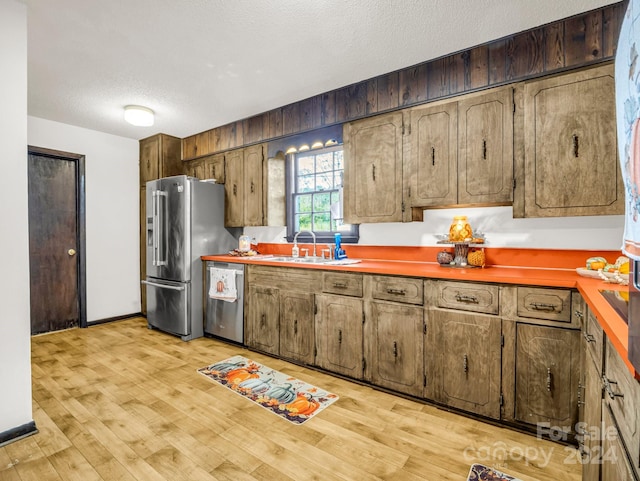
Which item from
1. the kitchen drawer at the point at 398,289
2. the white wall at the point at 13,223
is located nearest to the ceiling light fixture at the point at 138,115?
the white wall at the point at 13,223

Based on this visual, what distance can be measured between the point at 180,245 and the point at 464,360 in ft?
10.3

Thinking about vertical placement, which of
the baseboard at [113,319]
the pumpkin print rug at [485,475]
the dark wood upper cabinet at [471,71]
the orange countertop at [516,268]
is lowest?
the pumpkin print rug at [485,475]

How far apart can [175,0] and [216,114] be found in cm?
189

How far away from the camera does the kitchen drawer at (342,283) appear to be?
263 centimetres

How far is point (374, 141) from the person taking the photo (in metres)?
2.85

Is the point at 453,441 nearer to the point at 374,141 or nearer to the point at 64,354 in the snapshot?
the point at 374,141

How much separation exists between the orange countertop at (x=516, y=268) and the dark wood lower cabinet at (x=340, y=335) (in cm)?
30

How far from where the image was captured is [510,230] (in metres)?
2.50

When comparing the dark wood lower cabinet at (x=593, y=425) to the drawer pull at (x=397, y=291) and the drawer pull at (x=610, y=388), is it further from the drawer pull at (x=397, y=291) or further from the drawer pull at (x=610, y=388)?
the drawer pull at (x=397, y=291)

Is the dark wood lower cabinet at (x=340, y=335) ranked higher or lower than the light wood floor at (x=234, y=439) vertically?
higher

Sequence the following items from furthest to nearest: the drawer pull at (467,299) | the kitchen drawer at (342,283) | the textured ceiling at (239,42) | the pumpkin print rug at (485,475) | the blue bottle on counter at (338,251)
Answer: the blue bottle on counter at (338,251)
the kitchen drawer at (342,283)
the drawer pull at (467,299)
the textured ceiling at (239,42)
the pumpkin print rug at (485,475)

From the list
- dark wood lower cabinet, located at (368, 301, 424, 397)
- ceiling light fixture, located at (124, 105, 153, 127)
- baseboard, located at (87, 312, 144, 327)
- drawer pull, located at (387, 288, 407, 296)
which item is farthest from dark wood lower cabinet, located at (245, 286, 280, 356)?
baseboard, located at (87, 312, 144, 327)

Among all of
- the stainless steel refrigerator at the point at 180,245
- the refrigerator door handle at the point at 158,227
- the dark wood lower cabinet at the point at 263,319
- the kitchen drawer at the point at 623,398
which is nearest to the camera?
the kitchen drawer at the point at 623,398

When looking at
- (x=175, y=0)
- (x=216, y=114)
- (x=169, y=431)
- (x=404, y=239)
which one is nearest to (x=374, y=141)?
(x=404, y=239)
